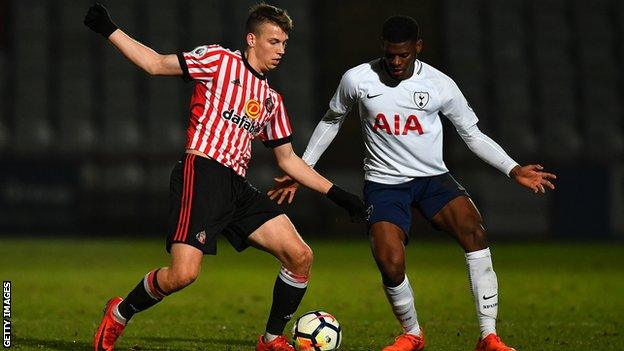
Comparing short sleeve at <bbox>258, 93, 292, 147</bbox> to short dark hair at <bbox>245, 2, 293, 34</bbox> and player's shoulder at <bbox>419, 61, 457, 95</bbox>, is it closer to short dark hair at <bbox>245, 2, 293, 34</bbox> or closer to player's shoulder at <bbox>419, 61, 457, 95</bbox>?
short dark hair at <bbox>245, 2, 293, 34</bbox>

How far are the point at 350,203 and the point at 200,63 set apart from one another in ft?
3.65

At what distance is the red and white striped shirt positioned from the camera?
5859 mm

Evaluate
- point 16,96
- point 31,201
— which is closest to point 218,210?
point 31,201

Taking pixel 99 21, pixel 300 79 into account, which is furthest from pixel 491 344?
pixel 300 79

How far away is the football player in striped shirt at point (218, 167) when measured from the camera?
577cm

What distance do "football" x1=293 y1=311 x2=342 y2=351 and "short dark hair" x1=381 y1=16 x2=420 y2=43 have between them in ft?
5.01

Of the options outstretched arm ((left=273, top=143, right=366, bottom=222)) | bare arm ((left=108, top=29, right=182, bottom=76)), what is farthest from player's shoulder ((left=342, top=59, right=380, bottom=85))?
bare arm ((left=108, top=29, right=182, bottom=76))

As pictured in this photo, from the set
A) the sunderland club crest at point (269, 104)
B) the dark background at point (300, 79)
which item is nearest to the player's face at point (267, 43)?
the sunderland club crest at point (269, 104)

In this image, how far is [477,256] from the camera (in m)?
6.10

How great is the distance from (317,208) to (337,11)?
3779mm

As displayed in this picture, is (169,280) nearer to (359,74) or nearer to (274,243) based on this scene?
(274,243)

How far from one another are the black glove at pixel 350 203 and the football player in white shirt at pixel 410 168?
0.21 feet

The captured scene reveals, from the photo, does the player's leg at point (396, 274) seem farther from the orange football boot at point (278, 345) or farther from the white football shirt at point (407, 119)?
the orange football boot at point (278, 345)

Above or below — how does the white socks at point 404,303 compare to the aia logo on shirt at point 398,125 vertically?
below
